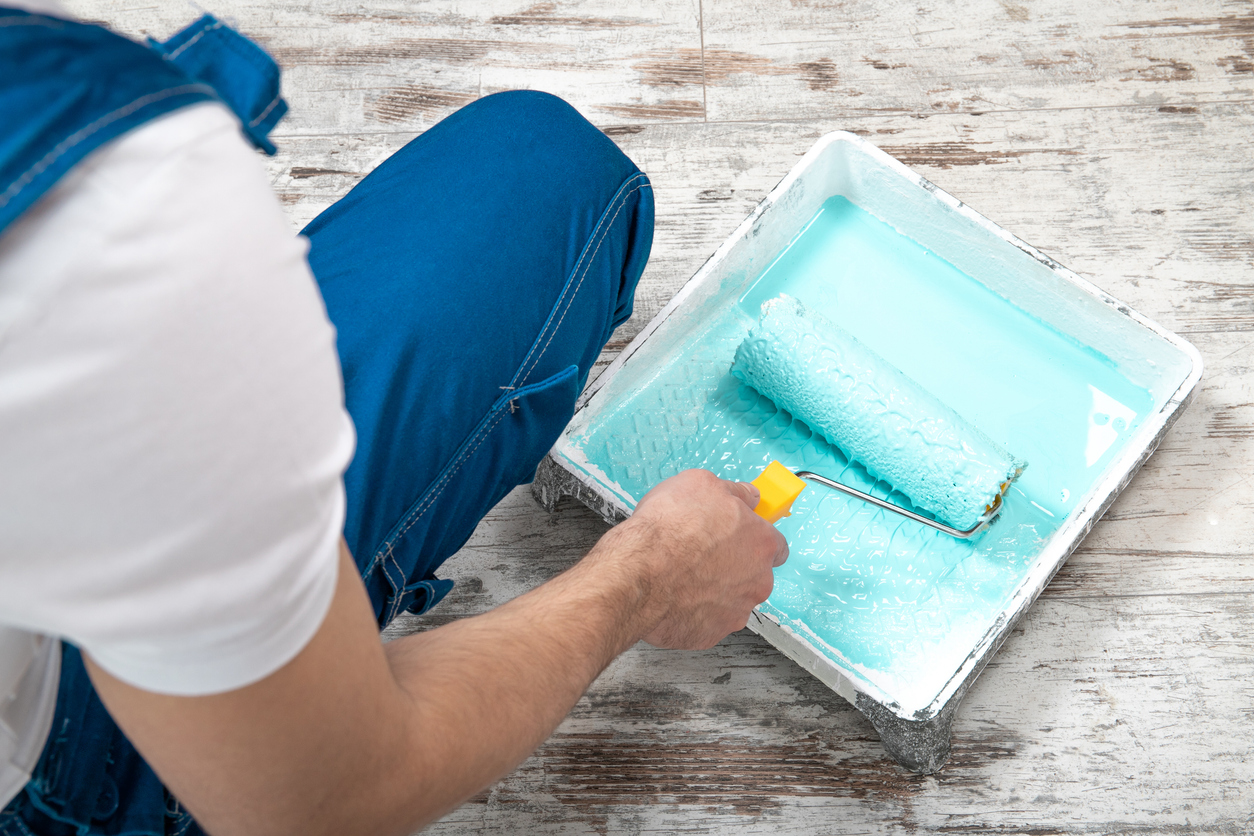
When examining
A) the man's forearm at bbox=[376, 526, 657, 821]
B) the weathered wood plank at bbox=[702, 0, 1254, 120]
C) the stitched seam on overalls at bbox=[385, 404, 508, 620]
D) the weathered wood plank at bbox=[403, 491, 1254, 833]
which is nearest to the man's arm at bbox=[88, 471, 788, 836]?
the man's forearm at bbox=[376, 526, 657, 821]

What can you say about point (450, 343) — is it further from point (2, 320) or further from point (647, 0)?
point (647, 0)

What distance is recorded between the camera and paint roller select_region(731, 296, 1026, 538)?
0.78m

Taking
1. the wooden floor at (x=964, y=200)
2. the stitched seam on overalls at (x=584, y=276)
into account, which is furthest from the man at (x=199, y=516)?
the wooden floor at (x=964, y=200)

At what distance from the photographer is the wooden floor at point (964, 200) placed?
0.83 meters

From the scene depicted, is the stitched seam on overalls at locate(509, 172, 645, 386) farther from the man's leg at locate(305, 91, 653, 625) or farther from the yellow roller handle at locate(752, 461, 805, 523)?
the yellow roller handle at locate(752, 461, 805, 523)

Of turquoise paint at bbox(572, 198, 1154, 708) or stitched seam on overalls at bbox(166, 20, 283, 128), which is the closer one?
stitched seam on overalls at bbox(166, 20, 283, 128)

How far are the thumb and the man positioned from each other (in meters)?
0.14

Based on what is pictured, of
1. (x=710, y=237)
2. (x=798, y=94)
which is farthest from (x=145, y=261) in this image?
(x=798, y=94)

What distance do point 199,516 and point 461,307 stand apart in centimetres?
35

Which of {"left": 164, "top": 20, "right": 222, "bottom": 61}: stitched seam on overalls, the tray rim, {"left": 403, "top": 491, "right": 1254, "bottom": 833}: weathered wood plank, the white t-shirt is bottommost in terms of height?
{"left": 403, "top": 491, "right": 1254, "bottom": 833}: weathered wood plank

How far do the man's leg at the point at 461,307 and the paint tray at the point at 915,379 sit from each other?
16 centimetres

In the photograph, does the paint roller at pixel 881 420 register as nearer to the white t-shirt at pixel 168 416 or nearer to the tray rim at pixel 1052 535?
the tray rim at pixel 1052 535

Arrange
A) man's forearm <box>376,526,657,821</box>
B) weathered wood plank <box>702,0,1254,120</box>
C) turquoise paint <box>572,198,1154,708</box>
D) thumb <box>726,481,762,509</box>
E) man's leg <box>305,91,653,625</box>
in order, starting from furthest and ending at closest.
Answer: weathered wood plank <box>702,0,1254,120</box>, turquoise paint <box>572,198,1154,708</box>, thumb <box>726,481,762,509</box>, man's leg <box>305,91,653,625</box>, man's forearm <box>376,526,657,821</box>

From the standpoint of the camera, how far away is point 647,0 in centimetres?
113
